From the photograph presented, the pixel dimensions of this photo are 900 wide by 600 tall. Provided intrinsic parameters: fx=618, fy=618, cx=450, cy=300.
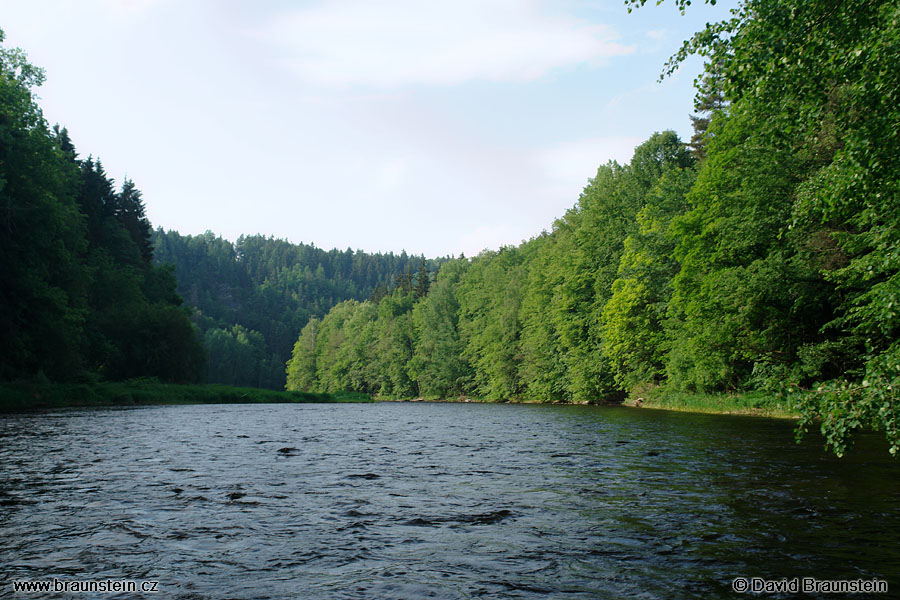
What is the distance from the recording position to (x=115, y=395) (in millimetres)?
45656

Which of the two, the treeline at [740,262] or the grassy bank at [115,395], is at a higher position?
the treeline at [740,262]

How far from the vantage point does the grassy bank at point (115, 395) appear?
118 ft

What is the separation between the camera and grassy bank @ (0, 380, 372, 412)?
35.9m

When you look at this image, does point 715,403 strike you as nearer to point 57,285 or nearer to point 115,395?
point 115,395

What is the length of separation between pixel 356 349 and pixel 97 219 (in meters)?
64.2

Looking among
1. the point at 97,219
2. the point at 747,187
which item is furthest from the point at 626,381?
the point at 97,219

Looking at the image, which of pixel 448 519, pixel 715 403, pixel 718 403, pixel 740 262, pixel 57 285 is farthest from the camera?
pixel 57 285

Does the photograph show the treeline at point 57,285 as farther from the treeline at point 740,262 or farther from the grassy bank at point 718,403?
the grassy bank at point 718,403

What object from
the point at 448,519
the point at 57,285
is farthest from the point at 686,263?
the point at 57,285

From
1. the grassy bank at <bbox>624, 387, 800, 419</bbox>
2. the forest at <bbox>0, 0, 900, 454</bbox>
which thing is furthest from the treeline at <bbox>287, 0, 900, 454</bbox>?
the grassy bank at <bbox>624, 387, 800, 419</bbox>

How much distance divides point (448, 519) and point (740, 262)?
1086 inches

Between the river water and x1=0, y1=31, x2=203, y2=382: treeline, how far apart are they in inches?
890

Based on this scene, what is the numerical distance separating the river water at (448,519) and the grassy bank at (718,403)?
539 inches

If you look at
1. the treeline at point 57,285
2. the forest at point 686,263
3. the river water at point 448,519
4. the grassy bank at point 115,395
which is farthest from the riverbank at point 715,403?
the treeline at point 57,285
